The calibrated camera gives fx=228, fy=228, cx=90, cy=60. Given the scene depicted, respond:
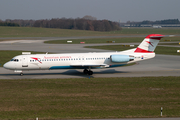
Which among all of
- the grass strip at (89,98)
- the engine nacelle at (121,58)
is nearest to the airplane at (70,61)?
the engine nacelle at (121,58)

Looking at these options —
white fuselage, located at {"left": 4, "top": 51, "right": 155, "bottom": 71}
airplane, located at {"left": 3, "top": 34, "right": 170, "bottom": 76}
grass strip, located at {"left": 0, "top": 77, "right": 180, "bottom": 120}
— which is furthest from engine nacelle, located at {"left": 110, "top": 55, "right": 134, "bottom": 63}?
grass strip, located at {"left": 0, "top": 77, "right": 180, "bottom": 120}

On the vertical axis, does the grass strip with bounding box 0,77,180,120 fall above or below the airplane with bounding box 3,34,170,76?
below

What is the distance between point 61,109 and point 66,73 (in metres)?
16.0

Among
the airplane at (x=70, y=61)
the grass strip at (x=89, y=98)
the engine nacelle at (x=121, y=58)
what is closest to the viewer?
the grass strip at (x=89, y=98)

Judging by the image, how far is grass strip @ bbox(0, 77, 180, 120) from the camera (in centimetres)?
1539

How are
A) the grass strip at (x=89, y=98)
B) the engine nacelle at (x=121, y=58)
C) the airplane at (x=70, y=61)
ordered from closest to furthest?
1. the grass strip at (x=89, y=98)
2. the engine nacelle at (x=121, y=58)
3. the airplane at (x=70, y=61)

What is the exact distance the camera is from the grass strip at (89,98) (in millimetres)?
15391

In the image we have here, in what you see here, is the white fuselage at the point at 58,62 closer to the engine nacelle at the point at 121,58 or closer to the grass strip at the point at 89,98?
the engine nacelle at the point at 121,58

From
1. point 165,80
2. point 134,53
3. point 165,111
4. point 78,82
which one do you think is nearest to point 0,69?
point 78,82

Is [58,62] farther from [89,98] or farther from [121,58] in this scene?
[89,98]

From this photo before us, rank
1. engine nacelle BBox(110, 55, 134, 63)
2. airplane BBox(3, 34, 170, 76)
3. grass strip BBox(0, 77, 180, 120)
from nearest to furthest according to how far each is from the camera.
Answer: grass strip BBox(0, 77, 180, 120)
engine nacelle BBox(110, 55, 134, 63)
airplane BBox(3, 34, 170, 76)

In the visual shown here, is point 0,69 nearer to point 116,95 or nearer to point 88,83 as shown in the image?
point 88,83

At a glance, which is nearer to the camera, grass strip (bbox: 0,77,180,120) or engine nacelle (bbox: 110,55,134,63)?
grass strip (bbox: 0,77,180,120)

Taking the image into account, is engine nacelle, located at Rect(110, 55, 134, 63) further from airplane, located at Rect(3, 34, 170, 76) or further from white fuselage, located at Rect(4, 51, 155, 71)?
white fuselage, located at Rect(4, 51, 155, 71)
